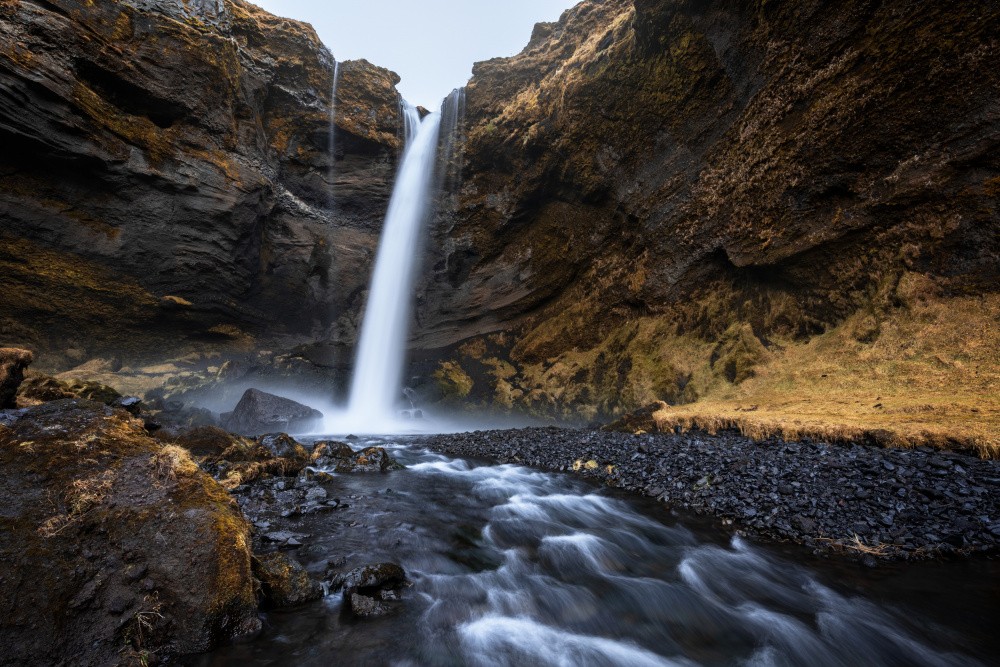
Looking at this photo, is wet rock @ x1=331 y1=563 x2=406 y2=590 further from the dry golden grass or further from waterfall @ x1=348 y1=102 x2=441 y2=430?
waterfall @ x1=348 y1=102 x2=441 y2=430

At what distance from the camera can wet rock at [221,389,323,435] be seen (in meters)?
15.0

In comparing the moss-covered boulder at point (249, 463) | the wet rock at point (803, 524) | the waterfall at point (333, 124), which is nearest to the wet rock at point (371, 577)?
the moss-covered boulder at point (249, 463)

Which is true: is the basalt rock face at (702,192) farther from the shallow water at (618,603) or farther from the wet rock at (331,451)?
the wet rock at (331,451)

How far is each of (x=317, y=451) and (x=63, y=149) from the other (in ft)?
47.6

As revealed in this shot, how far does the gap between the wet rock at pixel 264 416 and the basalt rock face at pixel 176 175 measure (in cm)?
602

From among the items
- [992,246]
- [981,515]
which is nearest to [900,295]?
[992,246]

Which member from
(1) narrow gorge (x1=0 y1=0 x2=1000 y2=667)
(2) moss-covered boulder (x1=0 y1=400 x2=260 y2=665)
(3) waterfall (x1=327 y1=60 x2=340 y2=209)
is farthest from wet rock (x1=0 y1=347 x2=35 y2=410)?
(3) waterfall (x1=327 y1=60 x2=340 y2=209)

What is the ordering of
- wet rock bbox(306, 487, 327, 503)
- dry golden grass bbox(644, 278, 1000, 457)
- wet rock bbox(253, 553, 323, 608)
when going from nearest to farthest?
wet rock bbox(253, 553, 323, 608), dry golden grass bbox(644, 278, 1000, 457), wet rock bbox(306, 487, 327, 503)

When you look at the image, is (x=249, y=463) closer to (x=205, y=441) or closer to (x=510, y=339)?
(x=205, y=441)

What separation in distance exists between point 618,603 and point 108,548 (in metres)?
4.77

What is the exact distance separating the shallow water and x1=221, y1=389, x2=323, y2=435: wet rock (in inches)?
444

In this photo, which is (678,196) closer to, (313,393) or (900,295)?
(900,295)

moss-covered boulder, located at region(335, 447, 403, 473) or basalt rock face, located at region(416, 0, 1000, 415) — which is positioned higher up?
basalt rock face, located at region(416, 0, 1000, 415)

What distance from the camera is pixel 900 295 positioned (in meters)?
8.75
